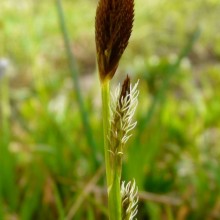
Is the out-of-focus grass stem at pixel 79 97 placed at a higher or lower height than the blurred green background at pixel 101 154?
higher

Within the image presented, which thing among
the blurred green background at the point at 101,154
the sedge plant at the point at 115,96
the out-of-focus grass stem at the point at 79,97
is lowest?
the blurred green background at the point at 101,154

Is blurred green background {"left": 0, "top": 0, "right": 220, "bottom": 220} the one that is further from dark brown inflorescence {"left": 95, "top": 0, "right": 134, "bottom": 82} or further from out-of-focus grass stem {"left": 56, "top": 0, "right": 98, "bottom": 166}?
dark brown inflorescence {"left": 95, "top": 0, "right": 134, "bottom": 82}

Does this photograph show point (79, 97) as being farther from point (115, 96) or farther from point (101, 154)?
point (115, 96)

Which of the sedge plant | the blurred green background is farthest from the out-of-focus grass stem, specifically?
the sedge plant

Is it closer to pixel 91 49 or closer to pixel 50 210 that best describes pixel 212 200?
pixel 50 210

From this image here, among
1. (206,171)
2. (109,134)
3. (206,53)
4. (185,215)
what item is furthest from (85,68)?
(109,134)

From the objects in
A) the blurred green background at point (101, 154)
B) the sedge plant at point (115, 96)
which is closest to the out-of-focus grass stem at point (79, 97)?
the blurred green background at point (101, 154)

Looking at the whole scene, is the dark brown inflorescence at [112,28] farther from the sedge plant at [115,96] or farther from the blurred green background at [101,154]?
the blurred green background at [101,154]
